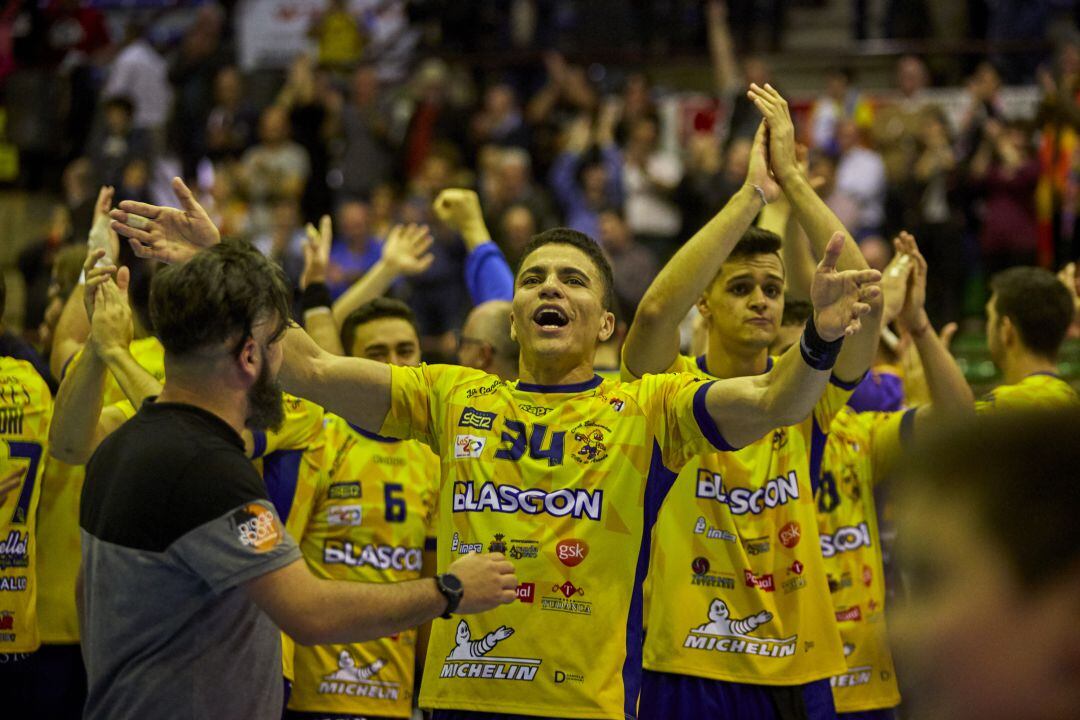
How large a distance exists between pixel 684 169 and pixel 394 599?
42.1 feet

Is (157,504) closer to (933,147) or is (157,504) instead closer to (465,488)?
(465,488)

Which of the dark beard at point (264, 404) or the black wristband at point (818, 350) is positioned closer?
the dark beard at point (264, 404)

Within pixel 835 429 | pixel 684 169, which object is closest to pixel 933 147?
pixel 684 169

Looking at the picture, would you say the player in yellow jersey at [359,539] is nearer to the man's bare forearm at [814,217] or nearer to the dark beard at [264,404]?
the man's bare forearm at [814,217]

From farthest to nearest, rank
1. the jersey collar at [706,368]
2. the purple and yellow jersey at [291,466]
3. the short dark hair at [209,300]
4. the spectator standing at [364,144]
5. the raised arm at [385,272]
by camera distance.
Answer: the spectator standing at [364,144]
the raised arm at [385,272]
the purple and yellow jersey at [291,466]
the jersey collar at [706,368]
the short dark hair at [209,300]

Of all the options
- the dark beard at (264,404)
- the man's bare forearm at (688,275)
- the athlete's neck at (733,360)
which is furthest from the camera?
the athlete's neck at (733,360)

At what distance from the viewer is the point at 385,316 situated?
7.15 meters

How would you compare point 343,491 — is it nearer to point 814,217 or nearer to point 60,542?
point 60,542

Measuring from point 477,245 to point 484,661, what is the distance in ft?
10.6

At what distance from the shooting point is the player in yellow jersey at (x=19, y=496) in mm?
6348

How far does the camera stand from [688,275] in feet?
17.9

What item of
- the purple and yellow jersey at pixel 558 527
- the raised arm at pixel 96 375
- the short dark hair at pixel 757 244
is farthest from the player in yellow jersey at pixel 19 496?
the short dark hair at pixel 757 244

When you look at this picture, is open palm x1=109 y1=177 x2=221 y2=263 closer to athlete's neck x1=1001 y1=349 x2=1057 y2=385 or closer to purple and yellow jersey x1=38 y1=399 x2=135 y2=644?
purple and yellow jersey x1=38 y1=399 x2=135 y2=644

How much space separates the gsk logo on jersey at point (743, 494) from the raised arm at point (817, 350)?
4.22ft
